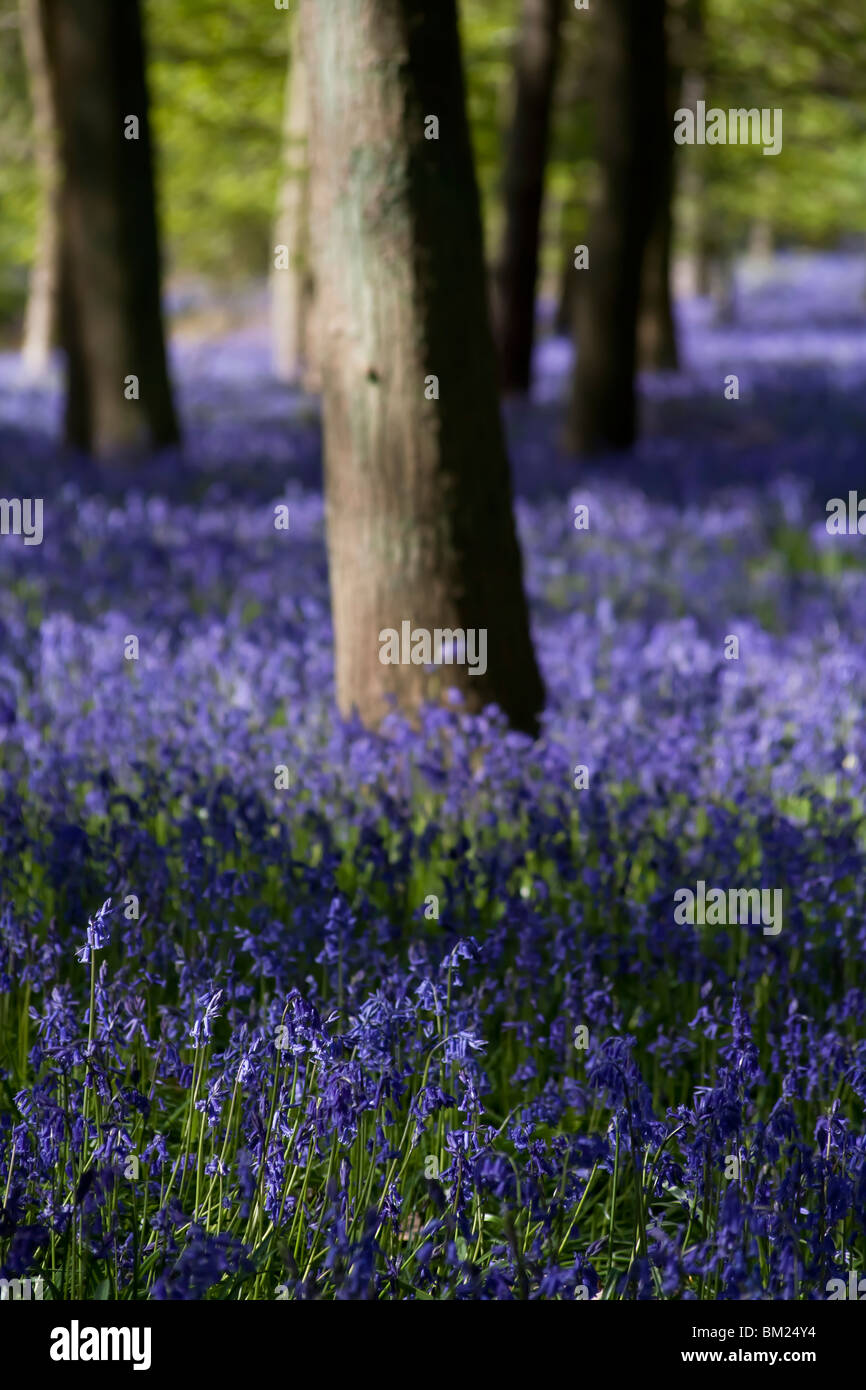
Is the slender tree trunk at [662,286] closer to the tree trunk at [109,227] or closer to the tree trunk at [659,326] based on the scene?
the tree trunk at [659,326]

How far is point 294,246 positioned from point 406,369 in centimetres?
1524

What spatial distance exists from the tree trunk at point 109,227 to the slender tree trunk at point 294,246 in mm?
4559

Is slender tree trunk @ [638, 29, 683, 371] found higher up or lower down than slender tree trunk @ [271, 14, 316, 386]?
lower down

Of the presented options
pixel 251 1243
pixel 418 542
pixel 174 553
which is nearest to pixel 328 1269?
pixel 251 1243

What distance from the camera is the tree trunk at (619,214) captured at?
1053cm

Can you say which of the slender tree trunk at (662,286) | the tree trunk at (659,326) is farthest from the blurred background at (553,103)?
the tree trunk at (659,326)

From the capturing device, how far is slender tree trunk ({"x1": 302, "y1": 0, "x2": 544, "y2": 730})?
4.63 metres

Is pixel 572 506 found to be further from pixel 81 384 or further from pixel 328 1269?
pixel 328 1269

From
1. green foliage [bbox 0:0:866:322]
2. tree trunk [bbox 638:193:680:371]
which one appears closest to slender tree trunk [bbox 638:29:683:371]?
tree trunk [bbox 638:193:680:371]

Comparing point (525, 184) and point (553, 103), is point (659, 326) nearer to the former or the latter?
point (553, 103)

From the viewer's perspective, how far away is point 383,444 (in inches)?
191

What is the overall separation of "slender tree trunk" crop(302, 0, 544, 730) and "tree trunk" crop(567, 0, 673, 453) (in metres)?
6.35

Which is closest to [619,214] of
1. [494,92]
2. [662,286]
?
[662,286]

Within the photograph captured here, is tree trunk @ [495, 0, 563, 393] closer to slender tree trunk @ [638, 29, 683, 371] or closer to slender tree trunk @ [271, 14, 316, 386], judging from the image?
slender tree trunk @ [638, 29, 683, 371]
